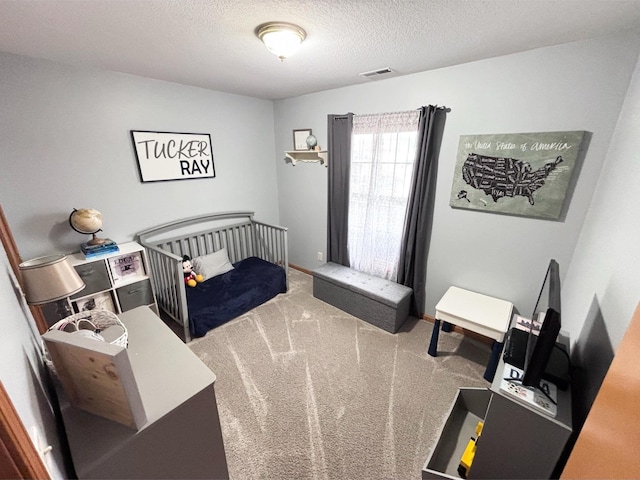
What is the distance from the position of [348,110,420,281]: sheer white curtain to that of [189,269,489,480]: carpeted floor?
73 centimetres

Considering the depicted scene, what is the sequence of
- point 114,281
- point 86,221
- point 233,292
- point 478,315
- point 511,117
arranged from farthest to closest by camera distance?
point 233,292 < point 114,281 < point 86,221 < point 478,315 < point 511,117

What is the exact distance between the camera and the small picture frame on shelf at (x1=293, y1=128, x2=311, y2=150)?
10.5 feet

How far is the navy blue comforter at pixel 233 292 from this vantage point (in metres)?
2.46

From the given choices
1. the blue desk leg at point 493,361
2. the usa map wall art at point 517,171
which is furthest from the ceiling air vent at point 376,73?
the blue desk leg at point 493,361

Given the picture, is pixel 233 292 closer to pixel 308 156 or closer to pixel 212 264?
pixel 212 264

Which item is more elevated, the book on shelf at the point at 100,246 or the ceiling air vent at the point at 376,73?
the ceiling air vent at the point at 376,73

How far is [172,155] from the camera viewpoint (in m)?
2.71

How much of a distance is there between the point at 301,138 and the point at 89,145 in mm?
2079

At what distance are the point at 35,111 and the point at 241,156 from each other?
5.77 ft

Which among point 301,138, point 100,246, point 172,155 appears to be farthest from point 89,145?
point 301,138

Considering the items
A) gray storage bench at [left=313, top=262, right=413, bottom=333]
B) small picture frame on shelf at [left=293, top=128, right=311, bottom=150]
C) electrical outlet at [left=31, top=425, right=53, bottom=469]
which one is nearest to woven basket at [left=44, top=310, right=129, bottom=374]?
electrical outlet at [left=31, top=425, right=53, bottom=469]

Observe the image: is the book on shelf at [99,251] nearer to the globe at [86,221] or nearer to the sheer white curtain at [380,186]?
the globe at [86,221]

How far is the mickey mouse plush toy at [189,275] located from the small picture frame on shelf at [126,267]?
427 millimetres

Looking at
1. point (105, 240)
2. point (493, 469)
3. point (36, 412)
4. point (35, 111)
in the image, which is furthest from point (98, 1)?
point (493, 469)
